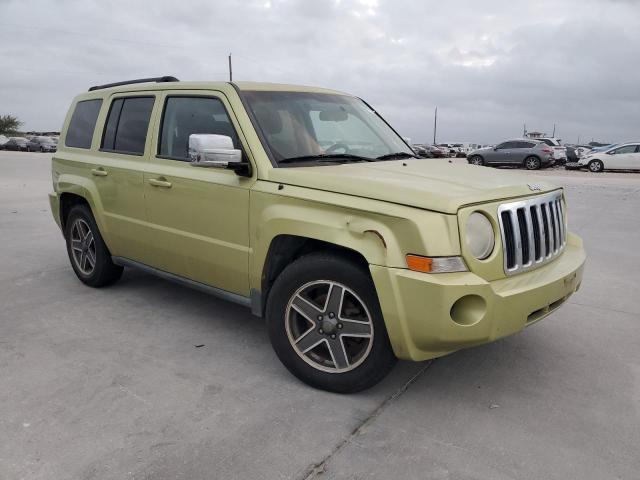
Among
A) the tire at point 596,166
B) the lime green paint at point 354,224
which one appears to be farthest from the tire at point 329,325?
the tire at point 596,166

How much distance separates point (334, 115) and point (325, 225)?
4.79 ft

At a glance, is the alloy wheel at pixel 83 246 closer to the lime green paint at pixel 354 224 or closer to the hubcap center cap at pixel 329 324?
the lime green paint at pixel 354 224

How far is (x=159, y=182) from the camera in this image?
4.02m

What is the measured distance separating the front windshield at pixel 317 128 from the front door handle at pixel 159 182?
2.83 ft

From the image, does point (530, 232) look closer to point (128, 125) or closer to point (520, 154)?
point (128, 125)

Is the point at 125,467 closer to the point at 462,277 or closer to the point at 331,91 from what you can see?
the point at 462,277

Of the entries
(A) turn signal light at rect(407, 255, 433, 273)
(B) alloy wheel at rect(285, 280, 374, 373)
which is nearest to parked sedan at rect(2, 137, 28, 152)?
(B) alloy wheel at rect(285, 280, 374, 373)

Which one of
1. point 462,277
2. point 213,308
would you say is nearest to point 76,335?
point 213,308

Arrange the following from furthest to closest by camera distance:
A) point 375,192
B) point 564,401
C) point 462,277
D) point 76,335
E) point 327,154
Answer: point 76,335 < point 327,154 < point 564,401 < point 375,192 < point 462,277

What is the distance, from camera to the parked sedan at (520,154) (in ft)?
88.7

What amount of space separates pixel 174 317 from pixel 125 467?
199 cm

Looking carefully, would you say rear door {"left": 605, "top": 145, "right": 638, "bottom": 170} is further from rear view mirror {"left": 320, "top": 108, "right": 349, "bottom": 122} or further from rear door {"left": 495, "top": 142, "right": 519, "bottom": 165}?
rear view mirror {"left": 320, "top": 108, "right": 349, "bottom": 122}

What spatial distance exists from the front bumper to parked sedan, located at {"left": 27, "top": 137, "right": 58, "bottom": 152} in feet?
168

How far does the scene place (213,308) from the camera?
4.61 m
